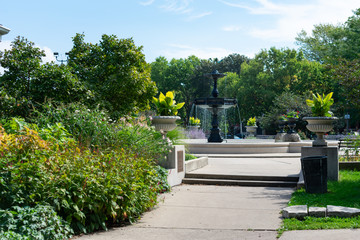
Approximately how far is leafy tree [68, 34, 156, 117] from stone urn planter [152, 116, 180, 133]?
1005cm

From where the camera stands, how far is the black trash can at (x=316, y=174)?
9.16 m

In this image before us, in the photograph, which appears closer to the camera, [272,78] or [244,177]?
[244,177]

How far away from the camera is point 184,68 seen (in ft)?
233

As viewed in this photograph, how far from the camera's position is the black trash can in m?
9.16

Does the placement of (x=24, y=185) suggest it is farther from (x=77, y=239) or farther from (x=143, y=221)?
(x=143, y=221)

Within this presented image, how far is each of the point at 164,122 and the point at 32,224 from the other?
6423 millimetres

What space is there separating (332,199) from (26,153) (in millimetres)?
6134

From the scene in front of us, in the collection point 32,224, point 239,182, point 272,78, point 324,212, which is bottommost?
point 239,182

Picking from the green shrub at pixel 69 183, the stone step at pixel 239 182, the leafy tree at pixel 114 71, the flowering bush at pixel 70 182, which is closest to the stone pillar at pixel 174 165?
the stone step at pixel 239 182

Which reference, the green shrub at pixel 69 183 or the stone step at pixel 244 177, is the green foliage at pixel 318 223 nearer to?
the green shrub at pixel 69 183

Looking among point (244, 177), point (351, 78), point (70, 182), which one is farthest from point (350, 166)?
point (70, 182)

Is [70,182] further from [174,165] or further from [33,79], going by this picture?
[33,79]

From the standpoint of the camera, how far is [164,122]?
37.4 ft

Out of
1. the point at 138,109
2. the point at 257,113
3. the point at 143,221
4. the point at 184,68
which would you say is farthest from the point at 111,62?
the point at 184,68
